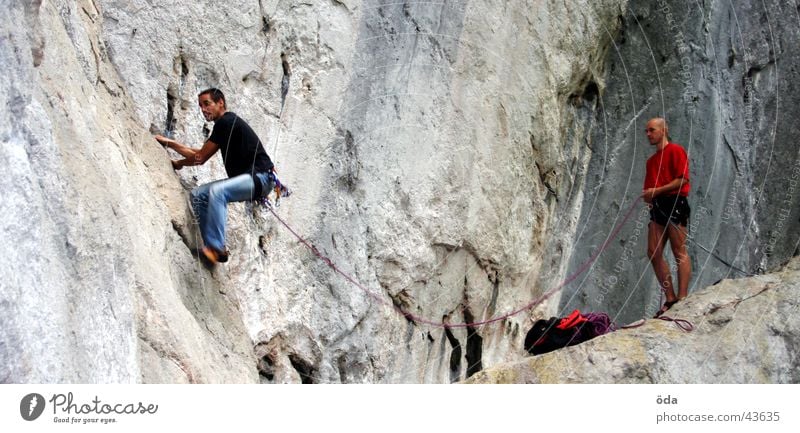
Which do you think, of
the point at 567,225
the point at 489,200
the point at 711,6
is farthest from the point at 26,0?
the point at 711,6

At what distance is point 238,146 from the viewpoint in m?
9.66

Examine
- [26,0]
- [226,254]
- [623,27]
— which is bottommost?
[226,254]

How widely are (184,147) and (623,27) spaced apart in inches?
215

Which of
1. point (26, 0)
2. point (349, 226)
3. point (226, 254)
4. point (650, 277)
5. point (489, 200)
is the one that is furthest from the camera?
point (650, 277)

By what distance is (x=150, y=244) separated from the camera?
8.61 metres

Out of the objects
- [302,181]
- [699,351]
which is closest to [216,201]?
[302,181]

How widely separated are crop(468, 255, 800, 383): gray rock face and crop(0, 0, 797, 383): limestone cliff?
1628mm

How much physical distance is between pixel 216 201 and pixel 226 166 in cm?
40

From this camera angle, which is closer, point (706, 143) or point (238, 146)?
point (238, 146)

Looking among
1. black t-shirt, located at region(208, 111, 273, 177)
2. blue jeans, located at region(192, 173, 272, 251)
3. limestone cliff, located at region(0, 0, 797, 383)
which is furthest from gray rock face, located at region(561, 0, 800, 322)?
blue jeans, located at region(192, 173, 272, 251)

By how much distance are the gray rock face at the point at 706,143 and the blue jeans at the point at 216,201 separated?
4.53 m

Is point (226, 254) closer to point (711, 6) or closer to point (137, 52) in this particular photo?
point (137, 52)

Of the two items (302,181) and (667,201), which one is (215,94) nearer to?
(302,181)

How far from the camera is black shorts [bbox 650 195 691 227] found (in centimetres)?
1067
